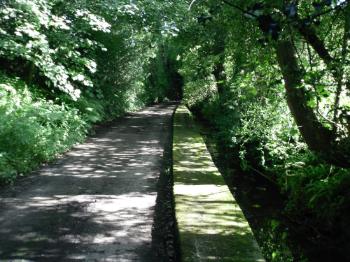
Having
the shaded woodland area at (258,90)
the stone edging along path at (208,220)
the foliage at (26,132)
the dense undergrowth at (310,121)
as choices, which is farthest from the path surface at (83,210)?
the dense undergrowth at (310,121)

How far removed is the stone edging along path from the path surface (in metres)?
0.52

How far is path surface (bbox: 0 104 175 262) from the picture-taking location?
16.0ft

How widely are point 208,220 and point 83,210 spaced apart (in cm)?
212

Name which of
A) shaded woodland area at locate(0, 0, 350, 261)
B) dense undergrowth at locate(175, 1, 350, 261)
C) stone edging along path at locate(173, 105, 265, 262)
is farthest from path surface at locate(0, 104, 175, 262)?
dense undergrowth at locate(175, 1, 350, 261)

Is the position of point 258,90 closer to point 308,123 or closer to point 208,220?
point 308,123

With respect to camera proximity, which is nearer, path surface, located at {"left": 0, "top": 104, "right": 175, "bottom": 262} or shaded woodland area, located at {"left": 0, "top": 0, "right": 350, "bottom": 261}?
shaded woodland area, located at {"left": 0, "top": 0, "right": 350, "bottom": 261}

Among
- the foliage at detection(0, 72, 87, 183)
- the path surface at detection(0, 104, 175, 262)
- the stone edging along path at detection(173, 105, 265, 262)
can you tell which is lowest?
the path surface at detection(0, 104, 175, 262)

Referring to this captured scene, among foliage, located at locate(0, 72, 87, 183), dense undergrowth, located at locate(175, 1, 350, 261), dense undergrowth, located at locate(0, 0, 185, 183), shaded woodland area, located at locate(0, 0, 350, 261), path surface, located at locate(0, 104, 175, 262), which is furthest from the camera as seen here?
dense undergrowth, located at locate(0, 0, 185, 183)

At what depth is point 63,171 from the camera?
8.98 m

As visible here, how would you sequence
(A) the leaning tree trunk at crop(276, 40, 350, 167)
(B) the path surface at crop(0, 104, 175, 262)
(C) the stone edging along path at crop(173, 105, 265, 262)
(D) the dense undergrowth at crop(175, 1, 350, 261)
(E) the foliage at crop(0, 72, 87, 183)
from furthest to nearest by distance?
(E) the foliage at crop(0, 72, 87, 183) < (A) the leaning tree trunk at crop(276, 40, 350, 167) < (D) the dense undergrowth at crop(175, 1, 350, 261) < (B) the path surface at crop(0, 104, 175, 262) < (C) the stone edging along path at crop(173, 105, 265, 262)

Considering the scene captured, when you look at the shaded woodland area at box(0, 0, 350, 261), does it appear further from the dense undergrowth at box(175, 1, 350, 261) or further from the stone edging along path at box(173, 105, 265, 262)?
the stone edging along path at box(173, 105, 265, 262)

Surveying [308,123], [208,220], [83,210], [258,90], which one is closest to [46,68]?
[83,210]

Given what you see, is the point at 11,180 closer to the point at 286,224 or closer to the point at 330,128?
the point at 286,224

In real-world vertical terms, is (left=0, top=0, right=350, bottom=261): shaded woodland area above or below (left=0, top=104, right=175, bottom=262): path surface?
above
